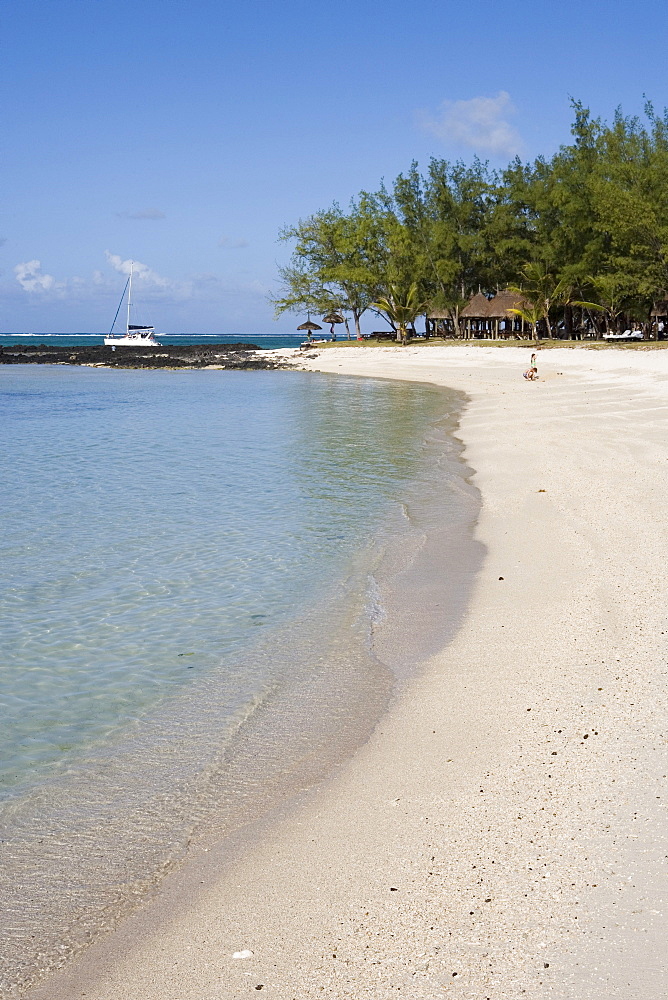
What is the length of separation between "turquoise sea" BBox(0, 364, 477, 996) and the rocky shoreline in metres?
54.5

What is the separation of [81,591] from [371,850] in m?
5.43

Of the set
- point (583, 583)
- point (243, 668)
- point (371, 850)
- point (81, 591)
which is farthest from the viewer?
point (81, 591)

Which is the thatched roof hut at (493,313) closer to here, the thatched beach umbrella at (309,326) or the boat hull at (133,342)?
the thatched beach umbrella at (309,326)

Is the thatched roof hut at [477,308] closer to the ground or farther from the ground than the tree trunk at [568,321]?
farther from the ground

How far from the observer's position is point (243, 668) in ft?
21.4

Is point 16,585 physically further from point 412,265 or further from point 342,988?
point 412,265

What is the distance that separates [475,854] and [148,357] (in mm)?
86896

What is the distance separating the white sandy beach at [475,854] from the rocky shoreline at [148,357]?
62.1 m

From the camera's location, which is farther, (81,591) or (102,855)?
(81,591)

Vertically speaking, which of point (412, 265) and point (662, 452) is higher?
point (412, 265)

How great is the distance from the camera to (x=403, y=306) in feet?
244

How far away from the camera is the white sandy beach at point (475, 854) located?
10.0 ft

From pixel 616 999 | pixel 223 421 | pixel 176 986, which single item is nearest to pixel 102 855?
pixel 176 986

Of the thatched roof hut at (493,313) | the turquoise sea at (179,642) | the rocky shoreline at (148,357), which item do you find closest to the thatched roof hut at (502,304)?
the thatched roof hut at (493,313)
